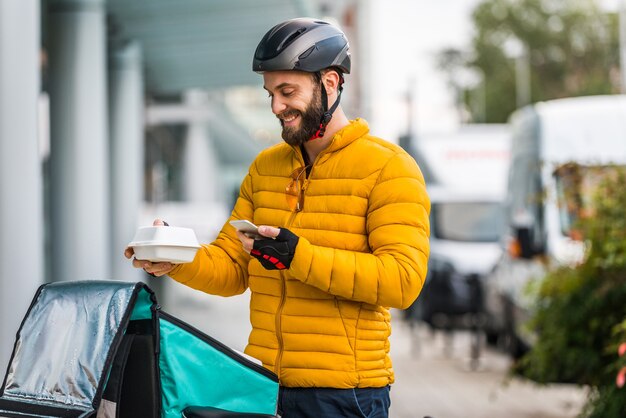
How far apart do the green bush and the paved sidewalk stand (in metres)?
0.53

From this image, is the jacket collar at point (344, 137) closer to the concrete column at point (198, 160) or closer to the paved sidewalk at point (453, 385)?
the paved sidewalk at point (453, 385)

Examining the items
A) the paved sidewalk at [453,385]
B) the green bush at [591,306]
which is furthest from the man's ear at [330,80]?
the paved sidewalk at [453,385]

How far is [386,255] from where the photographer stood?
3.02m

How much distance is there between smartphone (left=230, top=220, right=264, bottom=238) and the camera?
9.63 feet

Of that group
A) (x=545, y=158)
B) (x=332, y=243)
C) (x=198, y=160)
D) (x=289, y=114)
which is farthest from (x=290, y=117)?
(x=198, y=160)

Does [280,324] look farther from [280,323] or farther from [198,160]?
[198,160]

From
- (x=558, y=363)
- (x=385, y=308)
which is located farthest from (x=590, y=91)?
(x=385, y=308)

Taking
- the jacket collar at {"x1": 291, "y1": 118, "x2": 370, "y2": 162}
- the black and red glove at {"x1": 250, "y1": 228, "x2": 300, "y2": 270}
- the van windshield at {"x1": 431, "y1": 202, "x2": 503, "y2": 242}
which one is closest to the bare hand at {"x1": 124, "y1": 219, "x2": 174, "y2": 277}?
the black and red glove at {"x1": 250, "y1": 228, "x2": 300, "y2": 270}

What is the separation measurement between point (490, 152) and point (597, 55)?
37668mm

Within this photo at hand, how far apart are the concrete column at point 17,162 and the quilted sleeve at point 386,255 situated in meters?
5.63

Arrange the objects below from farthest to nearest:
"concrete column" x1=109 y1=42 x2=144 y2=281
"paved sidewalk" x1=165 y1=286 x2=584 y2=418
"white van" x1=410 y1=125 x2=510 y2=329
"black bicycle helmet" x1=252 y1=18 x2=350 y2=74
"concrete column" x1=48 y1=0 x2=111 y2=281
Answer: "concrete column" x1=109 y1=42 x2=144 y2=281 → "white van" x1=410 y1=125 x2=510 y2=329 → "concrete column" x1=48 y1=0 x2=111 y2=281 → "paved sidewalk" x1=165 y1=286 x2=584 y2=418 → "black bicycle helmet" x1=252 y1=18 x2=350 y2=74

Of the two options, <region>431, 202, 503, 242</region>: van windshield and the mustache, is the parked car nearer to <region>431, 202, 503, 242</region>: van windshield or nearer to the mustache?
<region>431, 202, 503, 242</region>: van windshield

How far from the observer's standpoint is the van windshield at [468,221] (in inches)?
722

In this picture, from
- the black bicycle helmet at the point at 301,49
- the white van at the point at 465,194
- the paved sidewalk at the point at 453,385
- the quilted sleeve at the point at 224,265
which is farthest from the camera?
the white van at the point at 465,194
